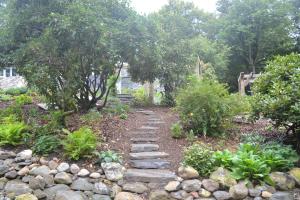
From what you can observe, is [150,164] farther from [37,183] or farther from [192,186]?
[37,183]

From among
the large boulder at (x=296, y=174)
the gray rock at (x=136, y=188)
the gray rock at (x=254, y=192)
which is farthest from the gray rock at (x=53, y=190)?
the large boulder at (x=296, y=174)

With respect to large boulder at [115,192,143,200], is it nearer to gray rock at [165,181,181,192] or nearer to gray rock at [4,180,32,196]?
gray rock at [165,181,181,192]

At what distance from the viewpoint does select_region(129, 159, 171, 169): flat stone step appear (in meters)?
5.61

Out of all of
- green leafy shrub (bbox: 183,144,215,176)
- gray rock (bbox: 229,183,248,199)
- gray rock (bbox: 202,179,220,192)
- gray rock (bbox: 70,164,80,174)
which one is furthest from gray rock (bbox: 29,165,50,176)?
gray rock (bbox: 229,183,248,199)

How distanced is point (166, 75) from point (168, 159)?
23.1 ft

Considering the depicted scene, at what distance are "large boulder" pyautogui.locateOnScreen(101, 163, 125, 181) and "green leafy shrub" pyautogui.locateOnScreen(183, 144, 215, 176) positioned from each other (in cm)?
113

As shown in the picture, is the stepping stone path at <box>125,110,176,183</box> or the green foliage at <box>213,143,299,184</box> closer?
the green foliage at <box>213,143,299,184</box>

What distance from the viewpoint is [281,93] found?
568 cm

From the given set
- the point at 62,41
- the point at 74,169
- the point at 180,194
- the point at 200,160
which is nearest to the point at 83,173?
the point at 74,169

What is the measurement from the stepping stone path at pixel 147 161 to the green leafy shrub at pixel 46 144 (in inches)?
57.3

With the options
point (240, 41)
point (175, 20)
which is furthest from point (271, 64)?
point (240, 41)

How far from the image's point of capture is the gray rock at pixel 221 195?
4.85 meters

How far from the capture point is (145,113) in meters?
9.95

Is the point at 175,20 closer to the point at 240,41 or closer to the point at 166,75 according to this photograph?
the point at 166,75
